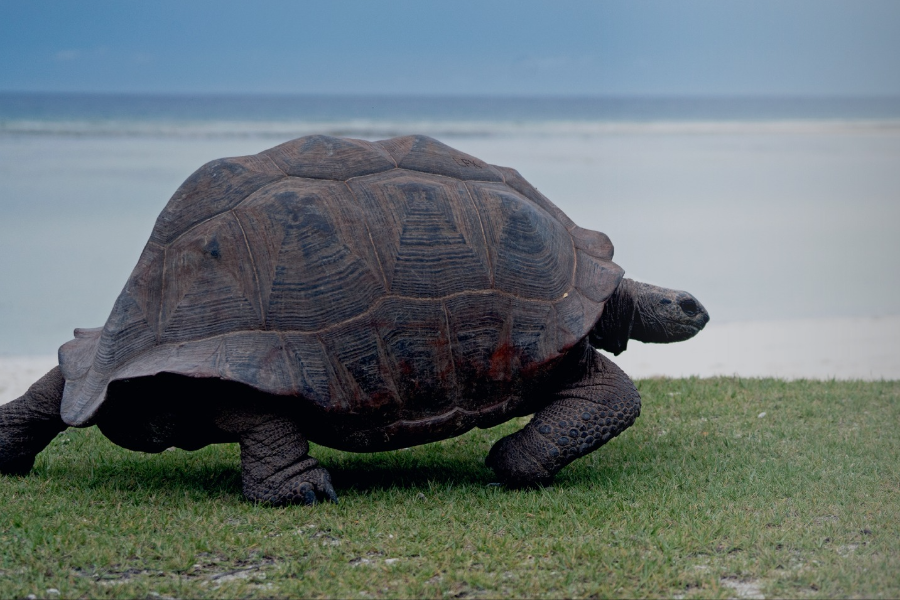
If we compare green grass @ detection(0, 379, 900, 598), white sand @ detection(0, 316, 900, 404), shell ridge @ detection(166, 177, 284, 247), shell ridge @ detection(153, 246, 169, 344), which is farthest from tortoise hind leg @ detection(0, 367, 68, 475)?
white sand @ detection(0, 316, 900, 404)

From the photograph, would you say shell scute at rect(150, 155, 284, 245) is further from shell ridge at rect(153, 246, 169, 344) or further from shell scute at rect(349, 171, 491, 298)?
shell scute at rect(349, 171, 491, 298)

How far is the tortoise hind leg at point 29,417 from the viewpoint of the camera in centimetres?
452

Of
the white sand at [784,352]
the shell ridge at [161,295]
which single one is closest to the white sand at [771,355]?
the white sand at [784,352]

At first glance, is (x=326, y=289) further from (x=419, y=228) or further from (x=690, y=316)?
(x=690, y=316)

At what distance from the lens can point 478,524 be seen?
3.86 meters

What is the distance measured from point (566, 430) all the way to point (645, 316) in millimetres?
1001

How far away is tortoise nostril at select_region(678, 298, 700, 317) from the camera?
16.8 ft

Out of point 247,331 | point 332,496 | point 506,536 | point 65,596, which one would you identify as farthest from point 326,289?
point 65,596

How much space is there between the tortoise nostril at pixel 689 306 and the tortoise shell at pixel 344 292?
85 centimetres

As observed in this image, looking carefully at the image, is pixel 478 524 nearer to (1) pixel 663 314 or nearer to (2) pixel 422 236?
(2) pixel 422 236

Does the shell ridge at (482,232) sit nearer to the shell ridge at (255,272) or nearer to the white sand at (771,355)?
the shell ridge at (255,272)

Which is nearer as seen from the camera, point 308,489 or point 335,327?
point 335,327

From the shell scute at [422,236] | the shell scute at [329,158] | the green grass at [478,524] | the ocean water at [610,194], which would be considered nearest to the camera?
the green grass at [478,524]

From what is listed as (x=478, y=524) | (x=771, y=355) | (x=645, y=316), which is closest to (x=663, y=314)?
(x=645, y=316)
